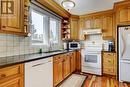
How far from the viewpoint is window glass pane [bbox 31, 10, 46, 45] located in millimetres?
3500

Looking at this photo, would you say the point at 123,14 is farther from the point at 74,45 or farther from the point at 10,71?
the point at 10,71

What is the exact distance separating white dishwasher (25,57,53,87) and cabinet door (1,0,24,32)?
658 mm

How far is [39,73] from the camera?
245cm

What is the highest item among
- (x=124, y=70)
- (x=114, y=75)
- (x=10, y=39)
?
(x=10, y=39)

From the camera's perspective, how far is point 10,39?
2.46 meters

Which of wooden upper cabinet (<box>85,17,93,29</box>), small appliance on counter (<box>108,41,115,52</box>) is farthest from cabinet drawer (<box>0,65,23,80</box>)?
wooden upper cabinet (<box>85,17,93,29</box>)

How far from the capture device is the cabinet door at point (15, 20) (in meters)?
1.97

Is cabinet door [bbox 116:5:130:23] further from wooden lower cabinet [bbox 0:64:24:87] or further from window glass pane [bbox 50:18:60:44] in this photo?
wooden lower cabinet [bbox 0:64:24:87]

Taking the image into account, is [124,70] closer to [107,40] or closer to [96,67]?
[96,67]

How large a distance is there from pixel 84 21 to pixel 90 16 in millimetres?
340

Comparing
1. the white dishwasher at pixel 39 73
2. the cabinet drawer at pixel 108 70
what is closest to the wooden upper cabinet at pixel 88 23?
the cabinet drawer at pixel 108 70

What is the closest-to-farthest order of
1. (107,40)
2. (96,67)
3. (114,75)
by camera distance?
(114,75) → (96,67) → (107,40)

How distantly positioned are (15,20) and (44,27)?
2020mm

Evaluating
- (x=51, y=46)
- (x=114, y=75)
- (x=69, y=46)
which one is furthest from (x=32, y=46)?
(x=114, y=75)
